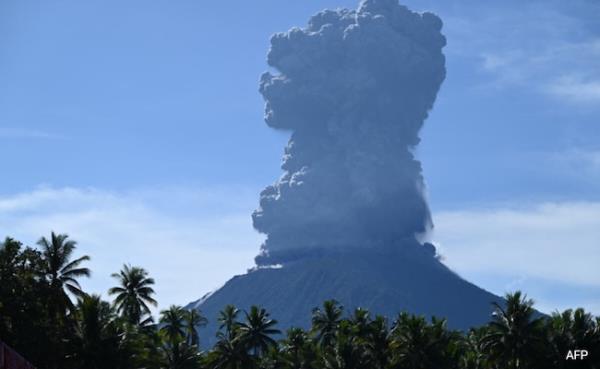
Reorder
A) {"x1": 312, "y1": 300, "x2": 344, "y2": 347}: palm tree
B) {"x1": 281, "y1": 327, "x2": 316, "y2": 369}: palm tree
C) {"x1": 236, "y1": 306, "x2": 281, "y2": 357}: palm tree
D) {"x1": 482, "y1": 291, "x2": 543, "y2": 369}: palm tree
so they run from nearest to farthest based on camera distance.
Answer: {"x1": 482, "y1": 291, "x2": 543, "y2": 369}: palm tree → {"x1": 281, "y1": 327, "x2": 316, "y2": 369}: palm tree → {"x1": 236, "y1": 306, "x2": 281, "y2": 357}: palm tree → {"x1": 312, "y1": 300, "x2": 344, "y2": 347}: palm tree

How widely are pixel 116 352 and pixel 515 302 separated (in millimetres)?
39101

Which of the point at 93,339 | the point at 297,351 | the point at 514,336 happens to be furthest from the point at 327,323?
the point at 93,339

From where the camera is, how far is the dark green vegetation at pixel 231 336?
305 feet

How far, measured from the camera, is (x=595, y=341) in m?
108

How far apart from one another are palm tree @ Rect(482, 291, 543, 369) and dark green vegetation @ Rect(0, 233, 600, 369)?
10 cm

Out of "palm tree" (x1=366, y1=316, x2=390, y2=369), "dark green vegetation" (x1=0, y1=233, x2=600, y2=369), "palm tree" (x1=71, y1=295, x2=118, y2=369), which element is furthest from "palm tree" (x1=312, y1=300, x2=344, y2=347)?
"palm tree" (x1=71, y1=295, x2=118, y2=369)

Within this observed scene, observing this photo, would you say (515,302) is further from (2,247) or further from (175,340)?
(2,247)

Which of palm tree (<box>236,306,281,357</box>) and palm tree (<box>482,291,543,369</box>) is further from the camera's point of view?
palm tree (<box>236,306,281,357</box>)

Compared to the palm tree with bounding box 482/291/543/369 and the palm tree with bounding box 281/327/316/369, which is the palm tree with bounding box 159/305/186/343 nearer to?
the palm tree with bounding box 281/327/316/369

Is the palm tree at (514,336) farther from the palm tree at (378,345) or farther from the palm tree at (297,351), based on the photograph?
the palm tree at (297,351)

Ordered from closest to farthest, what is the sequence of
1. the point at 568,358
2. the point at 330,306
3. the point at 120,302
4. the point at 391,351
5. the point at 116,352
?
the point at 116,352 < the point at 568,358 < the point at 391,351 < the point at 120,302 < the point at 330,306

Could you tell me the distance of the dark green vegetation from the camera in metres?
92.8

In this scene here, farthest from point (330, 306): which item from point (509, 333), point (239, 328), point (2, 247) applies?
point (2, 247)

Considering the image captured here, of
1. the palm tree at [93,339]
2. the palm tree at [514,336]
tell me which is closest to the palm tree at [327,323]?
the palm tree at [514,336]
